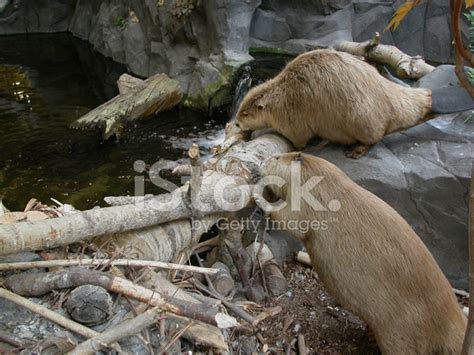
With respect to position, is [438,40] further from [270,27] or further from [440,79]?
[440,79]

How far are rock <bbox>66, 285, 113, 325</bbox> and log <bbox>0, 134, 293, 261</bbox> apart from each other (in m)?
0.35

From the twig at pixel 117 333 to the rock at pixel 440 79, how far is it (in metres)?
3.30

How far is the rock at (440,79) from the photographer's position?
14.1 feet

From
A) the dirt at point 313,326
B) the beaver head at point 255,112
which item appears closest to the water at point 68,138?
the beaver head at point 255,112

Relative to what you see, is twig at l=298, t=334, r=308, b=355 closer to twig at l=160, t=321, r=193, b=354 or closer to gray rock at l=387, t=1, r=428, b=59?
twig at l=160, t=321, r=193, b=354

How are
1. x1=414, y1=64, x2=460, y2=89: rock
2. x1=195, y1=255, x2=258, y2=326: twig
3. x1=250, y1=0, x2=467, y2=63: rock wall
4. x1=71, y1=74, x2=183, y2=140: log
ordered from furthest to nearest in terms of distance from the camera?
x1=250, y1=0, x2=467, y2=63: rock wall, x1=71, y1=74, x2=183, y2=140: log, x1=414, y1=64, x2=460, y2=89: rock, x1=195, y1=255, x2=258, y2=326: twig

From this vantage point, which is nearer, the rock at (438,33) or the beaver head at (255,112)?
the beaver head at (255,112)

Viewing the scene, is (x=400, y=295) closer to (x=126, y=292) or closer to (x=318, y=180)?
(x=318, y=180)

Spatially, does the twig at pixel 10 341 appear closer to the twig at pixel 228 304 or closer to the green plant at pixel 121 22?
the twig at pixel 228 304

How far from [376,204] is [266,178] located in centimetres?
78

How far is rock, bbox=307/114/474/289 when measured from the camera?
3490 mm

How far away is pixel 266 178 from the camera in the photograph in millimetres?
3213

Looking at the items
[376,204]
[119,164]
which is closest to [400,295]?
[376,204]

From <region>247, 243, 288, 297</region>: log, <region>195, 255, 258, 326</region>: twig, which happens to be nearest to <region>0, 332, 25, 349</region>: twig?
<region>195, 255, 258, 326</region>: twig
